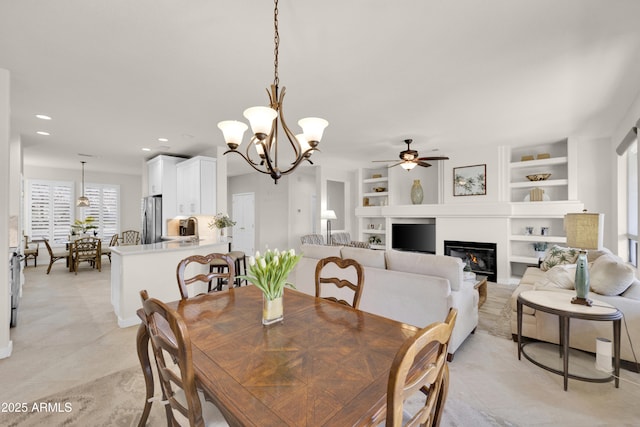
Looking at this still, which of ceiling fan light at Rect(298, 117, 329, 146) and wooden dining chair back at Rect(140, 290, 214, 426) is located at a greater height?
ceiling fan light at Rect(298, 117, 329, 146)

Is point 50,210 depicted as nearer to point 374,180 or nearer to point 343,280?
point 374,180

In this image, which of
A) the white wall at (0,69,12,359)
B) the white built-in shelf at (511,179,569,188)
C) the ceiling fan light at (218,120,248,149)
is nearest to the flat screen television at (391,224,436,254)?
the white built-in shelf at (511,179,569,188)

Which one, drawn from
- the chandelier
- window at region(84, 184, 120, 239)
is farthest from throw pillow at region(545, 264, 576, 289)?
window at region(84, 184, 120, 239)

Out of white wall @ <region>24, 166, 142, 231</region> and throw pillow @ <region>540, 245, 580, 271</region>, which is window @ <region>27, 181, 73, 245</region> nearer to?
white wall @ <region>24, 166, 142, 231</region>

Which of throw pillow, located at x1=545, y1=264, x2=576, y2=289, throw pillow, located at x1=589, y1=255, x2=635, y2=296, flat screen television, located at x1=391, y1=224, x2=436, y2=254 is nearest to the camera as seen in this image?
throw pillow, located at x1=589, y1=255, x2=635, y2=296

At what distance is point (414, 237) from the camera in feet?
21.6

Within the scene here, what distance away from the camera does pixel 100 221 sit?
8.30 meters

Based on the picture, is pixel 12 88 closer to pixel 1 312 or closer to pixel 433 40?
A: pixel 1 312

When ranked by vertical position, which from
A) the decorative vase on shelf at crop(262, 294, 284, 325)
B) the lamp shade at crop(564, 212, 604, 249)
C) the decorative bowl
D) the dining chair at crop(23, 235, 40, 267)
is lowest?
the dining chair at crop(23, 235, 40, 267)

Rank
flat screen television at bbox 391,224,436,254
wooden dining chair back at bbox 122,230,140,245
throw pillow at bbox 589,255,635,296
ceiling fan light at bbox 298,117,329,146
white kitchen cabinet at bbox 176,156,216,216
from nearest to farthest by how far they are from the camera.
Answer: ceiling fan light at bbox 298,117,329,146, throw pillow at bbox 589,255,635,296, white kitchen cabinet at bbox 176,156,216,216, flat screen television at bbox 391,224,436,254, wooden dining chair back at bbox 122,230,140,245

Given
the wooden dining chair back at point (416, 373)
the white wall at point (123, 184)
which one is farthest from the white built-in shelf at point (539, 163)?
the white wall at point (123, 184)

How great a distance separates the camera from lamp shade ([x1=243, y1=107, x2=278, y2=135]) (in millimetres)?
1703

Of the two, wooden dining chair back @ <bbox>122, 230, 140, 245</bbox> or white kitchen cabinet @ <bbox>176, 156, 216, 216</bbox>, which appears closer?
white kitchen cabinet @ <bbox>176, 156, 216, 216</bbox>

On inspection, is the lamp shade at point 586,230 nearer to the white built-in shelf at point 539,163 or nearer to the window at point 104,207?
the white built-in shelf at point 539,163
